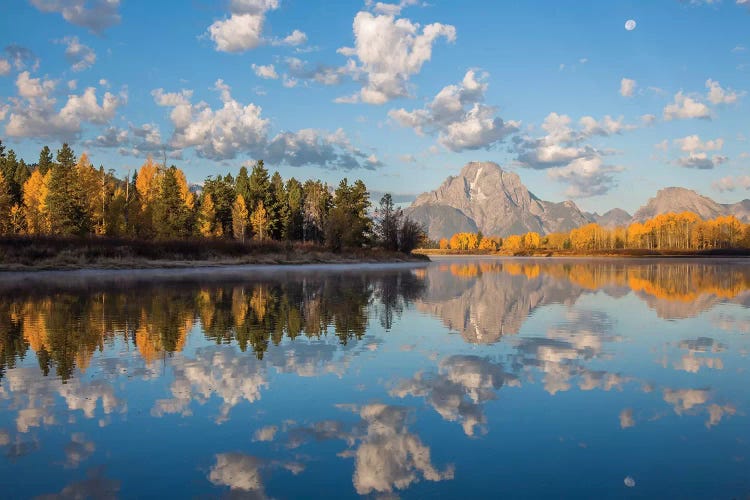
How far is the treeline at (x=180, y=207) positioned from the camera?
69438 millimetres

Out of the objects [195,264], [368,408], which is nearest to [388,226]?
[195,264]

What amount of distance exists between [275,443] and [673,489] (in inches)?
173

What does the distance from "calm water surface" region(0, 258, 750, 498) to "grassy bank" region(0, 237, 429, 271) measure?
Result: 2970 centimetres

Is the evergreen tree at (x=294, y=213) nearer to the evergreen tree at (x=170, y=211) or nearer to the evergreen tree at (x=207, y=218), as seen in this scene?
the evergreen tree at (x=207, y=218)

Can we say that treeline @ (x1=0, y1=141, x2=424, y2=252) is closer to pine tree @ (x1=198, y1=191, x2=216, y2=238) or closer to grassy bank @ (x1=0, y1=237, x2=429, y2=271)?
pine tree @ (x1=198, y1=191, x2=216, y2=238)

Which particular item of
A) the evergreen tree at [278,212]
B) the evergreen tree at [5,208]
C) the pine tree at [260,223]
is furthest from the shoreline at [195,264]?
the evergreen tree at [5,208]

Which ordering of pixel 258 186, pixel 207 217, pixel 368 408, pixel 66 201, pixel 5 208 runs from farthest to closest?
pixel 258 186
pixel 207 217
pixel 5 208
pixel 66 201
pixel 368 408

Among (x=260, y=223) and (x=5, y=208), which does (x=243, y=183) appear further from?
(x=5, y=208)

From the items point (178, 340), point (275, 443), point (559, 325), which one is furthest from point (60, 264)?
point (275, 443)

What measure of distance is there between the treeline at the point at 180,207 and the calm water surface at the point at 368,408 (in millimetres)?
56363

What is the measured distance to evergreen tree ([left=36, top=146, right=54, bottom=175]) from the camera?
9544 cm

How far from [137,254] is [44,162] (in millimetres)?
62403

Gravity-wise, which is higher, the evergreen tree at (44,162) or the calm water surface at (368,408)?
the evergreen tree at (44,162)

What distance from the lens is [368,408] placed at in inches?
322
